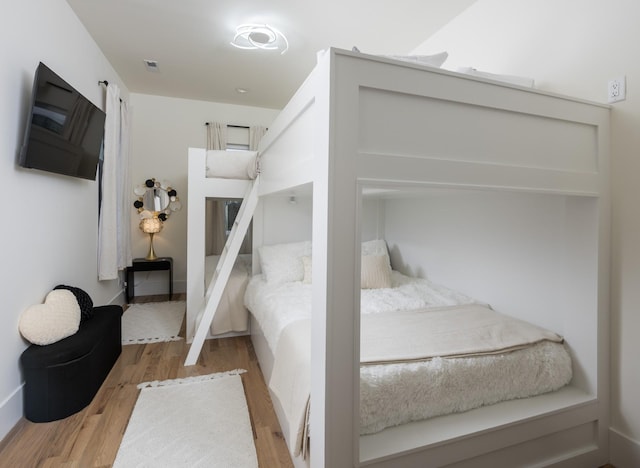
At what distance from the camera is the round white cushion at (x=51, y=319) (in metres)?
1.79

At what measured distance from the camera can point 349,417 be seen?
101cm

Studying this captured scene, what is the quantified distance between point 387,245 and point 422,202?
651 mm

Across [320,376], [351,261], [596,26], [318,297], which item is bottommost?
[320,376]

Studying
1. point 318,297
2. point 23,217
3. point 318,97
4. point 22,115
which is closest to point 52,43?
point 22,115

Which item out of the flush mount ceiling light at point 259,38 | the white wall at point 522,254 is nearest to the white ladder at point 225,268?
the flush mount ceiling light at point 259,38

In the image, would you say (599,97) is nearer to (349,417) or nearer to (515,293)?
(515,293)

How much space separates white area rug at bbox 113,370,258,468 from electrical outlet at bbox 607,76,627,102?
2.27m

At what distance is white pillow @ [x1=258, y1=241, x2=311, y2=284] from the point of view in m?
2.68

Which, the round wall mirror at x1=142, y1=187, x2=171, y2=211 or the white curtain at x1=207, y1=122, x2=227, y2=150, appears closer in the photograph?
the round wall mirror at x1=142, y1=187, x2=171, y2=211

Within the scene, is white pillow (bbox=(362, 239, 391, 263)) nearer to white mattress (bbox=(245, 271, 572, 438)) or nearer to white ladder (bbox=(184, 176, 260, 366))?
white ladder (bbox=(184, 176, 260, 366))

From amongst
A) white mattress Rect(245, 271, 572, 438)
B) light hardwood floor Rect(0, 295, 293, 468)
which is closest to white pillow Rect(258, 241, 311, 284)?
light hardwood floor Rect(0, 295, 293, 468)

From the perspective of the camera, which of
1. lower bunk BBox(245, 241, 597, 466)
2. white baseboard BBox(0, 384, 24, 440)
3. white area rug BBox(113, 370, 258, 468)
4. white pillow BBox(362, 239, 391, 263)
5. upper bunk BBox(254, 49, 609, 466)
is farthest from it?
white pillow BBox(362, 239, 391, 263)

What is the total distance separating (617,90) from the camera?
1438 millimetres

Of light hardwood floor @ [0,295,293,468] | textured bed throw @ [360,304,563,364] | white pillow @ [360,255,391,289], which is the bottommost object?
light hardwood floor @ [0,295,293,468]
